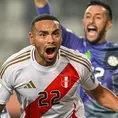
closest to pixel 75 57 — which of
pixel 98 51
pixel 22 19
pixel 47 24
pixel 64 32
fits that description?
pixel 47 24

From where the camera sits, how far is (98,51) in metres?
4.16

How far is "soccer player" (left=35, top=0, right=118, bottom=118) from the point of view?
13.5 ft

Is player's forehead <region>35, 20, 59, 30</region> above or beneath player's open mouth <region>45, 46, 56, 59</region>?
above

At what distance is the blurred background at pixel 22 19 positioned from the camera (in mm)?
7859

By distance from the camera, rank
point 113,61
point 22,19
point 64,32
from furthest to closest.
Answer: point 22,19, point 113,61, point 64,32

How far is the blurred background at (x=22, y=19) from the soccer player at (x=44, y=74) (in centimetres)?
452

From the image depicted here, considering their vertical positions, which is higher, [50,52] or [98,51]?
[50,52]

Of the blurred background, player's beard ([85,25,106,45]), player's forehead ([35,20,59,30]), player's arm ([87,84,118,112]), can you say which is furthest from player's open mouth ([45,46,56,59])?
the blurred background

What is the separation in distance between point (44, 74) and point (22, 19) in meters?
4.75

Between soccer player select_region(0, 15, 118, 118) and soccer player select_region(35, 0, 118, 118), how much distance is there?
2.35 feet

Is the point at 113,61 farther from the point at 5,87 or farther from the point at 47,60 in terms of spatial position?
the point at 5,87

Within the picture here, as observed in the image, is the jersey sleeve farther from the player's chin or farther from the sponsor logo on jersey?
the player's chin

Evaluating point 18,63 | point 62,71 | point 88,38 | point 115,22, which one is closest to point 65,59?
point 62,71

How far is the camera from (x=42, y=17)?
3158 mm
